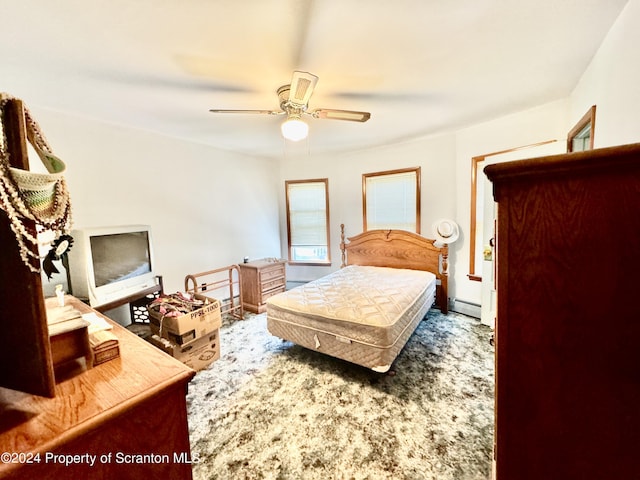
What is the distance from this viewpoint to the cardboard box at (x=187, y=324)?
87.0 inches

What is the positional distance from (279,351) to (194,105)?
A: 262cm

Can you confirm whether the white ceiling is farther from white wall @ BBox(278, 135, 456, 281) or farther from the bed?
the bed

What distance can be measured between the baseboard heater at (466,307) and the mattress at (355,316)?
0.76 m

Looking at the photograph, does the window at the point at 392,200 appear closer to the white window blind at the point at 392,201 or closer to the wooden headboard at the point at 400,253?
the white window blind at the point at 392,201

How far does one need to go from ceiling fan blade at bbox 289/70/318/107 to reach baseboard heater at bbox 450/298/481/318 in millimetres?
3253

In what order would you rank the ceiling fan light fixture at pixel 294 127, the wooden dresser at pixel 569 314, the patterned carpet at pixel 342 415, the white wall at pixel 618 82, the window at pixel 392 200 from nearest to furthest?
the wooden dresser at pixel 569 314
the white wall at pixel 618 82
the patterned carpet at pixel 342 415
the ceiling fan light fixture at pixel 294 127
the window at pixel 392 200

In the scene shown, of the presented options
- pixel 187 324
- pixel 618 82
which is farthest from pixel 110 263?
pixel 618 82

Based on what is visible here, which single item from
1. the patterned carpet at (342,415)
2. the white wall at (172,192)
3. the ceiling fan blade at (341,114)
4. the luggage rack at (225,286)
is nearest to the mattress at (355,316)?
the patterned carpet at (342,415)

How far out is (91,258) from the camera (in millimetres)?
2162

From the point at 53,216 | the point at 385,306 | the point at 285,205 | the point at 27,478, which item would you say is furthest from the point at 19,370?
the point at 285,205

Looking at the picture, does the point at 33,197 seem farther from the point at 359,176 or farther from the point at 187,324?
the point at 359,176

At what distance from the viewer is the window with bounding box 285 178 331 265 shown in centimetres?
480

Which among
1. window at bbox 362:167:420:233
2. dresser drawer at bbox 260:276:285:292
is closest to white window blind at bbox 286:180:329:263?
window at bbox 362:167:420:233

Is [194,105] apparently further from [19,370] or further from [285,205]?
[285,205]
